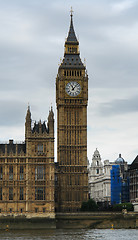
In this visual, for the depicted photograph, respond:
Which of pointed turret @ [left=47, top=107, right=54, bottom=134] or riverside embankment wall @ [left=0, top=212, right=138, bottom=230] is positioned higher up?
pointed turret @ [left=47, top=107, right=54, bottom=134]

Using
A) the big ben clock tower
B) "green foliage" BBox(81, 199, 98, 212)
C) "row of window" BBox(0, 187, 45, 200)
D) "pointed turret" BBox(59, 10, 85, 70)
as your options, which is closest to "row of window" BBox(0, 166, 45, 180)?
"row of window" BBox(0, 187, 45, 200)

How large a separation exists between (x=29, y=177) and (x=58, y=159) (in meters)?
27.7

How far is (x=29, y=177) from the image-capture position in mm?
135750

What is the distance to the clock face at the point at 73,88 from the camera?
164m

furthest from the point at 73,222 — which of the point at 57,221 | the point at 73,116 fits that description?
the point at 73,116

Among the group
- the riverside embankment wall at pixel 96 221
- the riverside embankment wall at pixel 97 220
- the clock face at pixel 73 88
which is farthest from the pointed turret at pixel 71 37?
the riverside embankment wall at pixel 96 221

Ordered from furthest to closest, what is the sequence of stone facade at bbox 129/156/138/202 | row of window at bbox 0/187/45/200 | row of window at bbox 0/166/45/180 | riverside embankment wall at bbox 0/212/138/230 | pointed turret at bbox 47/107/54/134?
stone facade at bbox 129/156/138/202 < pointed turret at bbox 47/107/54/134 < riverside embankment wall at bbox 0/212/138/230 < row of window at bbox 0/166/45/180 < row of window at bbox 0/187/45/200

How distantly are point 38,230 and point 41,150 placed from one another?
19.2 meters

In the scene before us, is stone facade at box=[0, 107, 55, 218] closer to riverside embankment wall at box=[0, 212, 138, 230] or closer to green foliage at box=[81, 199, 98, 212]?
riverside embankment wall at box=[0, 212, 138, 230]

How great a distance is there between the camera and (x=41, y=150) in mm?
137500

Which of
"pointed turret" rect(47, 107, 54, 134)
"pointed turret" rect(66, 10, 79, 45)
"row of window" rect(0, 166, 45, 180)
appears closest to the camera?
"row of window" rect(0, 166, 45, 180)

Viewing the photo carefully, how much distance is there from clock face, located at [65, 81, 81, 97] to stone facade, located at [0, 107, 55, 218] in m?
27.7

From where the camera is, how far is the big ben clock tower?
520 feet

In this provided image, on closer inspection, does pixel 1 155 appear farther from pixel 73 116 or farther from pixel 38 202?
pixel 73 116
